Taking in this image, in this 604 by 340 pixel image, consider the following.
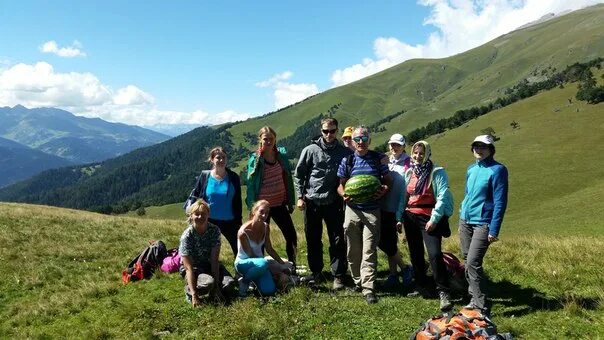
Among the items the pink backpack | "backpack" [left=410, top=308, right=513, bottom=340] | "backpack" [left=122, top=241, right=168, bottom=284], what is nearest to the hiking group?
"backpack" [left=410, top=308, right=513, bottom=340]

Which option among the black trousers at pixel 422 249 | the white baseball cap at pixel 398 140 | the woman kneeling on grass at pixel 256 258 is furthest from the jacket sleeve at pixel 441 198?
the woman kneeling on grass at pixel 256 258

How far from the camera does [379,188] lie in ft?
27.7

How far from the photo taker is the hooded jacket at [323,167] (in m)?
8.98

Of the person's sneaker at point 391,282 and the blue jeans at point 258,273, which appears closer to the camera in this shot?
the blue jeans at point 258,273

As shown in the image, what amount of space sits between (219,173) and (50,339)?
4426 millimetres

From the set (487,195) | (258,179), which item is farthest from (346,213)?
(487,195)

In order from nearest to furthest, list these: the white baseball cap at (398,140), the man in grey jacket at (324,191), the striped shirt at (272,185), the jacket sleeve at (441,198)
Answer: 1. the jacket sleeve at (441,198)
2. the white baseball cap at (398,140)
3. the man in grey jacket at (324,191)
4. the striped shirt at (272,185)

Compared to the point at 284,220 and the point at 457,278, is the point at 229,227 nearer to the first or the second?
the point at 284,220

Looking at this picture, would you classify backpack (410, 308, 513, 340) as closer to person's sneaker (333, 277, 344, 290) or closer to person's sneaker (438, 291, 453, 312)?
person's sneaker (438, 291, 453, 312)

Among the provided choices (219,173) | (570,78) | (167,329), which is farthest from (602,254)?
(570,78)

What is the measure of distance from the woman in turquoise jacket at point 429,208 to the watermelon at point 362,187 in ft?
2.27

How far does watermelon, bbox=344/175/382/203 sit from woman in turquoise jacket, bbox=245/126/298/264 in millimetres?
1776

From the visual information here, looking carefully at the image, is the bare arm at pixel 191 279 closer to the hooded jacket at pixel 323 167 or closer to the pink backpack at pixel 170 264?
the pink backpack at pixel 170 264

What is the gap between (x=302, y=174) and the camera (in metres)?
9.34
